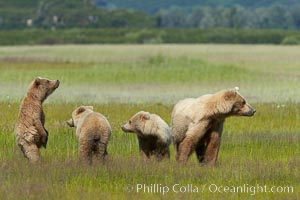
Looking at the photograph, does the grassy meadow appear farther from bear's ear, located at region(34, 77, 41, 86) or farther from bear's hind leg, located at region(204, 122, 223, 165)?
bear's ear, located at region(34, 77, 41, 86)

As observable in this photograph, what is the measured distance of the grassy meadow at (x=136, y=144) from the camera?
11.6 m

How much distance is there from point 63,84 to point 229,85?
5.31 metres

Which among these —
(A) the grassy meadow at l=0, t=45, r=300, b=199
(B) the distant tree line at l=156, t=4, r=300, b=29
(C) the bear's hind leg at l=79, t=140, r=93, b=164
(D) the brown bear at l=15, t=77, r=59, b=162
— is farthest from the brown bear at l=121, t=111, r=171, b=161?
(B) the distant tree line at l=156, t=4, r=300, b=29

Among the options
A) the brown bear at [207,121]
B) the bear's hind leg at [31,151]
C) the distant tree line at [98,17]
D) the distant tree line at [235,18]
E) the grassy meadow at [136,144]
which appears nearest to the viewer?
the grassy meadow at [136,144]

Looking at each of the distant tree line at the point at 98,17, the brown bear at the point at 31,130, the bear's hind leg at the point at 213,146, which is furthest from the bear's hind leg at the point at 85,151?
the distant tree line at the point at 98,17

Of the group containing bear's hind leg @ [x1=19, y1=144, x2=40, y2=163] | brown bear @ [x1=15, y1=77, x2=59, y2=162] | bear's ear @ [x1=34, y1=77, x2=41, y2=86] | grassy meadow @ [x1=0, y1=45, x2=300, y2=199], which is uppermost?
bear's ear @ [x1=34, y1=77, x2=41, y2=86]

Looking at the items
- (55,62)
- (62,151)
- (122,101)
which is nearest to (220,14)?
(55,62)

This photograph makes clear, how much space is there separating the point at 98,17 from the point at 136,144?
13058 cm

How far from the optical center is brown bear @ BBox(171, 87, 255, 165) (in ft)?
45.3

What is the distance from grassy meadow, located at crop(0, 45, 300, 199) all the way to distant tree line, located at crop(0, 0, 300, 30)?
338ft

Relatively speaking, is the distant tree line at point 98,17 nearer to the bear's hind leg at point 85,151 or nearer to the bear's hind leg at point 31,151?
the bear's hind leg at point 31,151

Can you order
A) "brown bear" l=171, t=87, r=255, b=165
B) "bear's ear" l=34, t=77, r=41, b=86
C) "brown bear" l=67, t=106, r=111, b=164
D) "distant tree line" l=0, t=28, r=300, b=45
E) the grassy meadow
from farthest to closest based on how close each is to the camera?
"distant tree line" l=0, t=28, r=300, b=45
"bear's ear" l=34, t=77, r=41, b=86
"brown bear" l=171, t=87, r=255, b=165
"brown bear" l=67, t=106, r=111, b=164
the grassy meadow

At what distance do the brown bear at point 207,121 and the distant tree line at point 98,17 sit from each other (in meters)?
126

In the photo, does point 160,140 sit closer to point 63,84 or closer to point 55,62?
→ point 63,84
